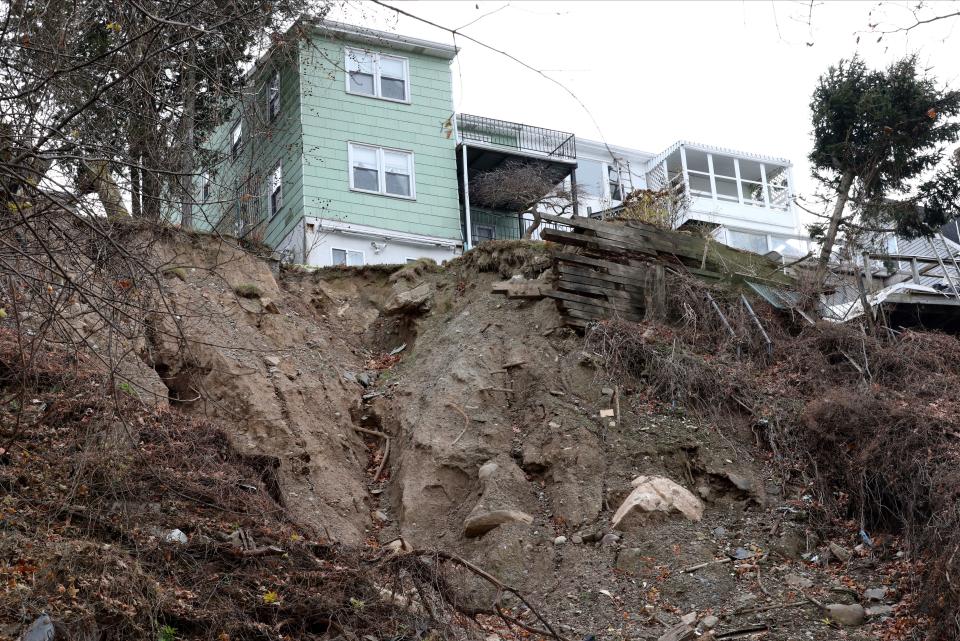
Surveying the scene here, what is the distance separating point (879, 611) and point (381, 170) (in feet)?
44.5

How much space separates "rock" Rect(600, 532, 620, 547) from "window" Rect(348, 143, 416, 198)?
11010mm

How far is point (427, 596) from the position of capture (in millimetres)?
8109

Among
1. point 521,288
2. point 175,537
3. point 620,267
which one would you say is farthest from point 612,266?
point 175,537

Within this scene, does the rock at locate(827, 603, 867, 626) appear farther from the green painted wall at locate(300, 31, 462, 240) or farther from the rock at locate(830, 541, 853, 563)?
the green painted wall at locate(300, 31, 462, 240)

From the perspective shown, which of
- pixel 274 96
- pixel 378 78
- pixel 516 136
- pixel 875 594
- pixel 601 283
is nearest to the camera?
pixel 875 594

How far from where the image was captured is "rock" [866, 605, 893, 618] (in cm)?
865

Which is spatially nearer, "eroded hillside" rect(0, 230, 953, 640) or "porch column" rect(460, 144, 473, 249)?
"eroded hillside" rect(0, 230, 953, 640)

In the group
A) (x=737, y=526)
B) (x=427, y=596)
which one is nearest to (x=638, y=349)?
(x=737, y=526)

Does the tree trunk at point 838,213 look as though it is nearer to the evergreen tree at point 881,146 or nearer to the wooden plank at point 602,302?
the evergreen tree at point 881,146

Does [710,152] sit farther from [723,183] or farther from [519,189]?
[519,189]

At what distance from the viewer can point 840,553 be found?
9.61 m

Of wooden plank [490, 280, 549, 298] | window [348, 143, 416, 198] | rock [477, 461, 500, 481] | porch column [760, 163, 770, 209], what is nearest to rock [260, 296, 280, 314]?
wooden plank [490, 280, 549, 298]

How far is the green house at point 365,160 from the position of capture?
18.6 m

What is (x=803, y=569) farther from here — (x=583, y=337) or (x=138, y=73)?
(x=138, y=73)
